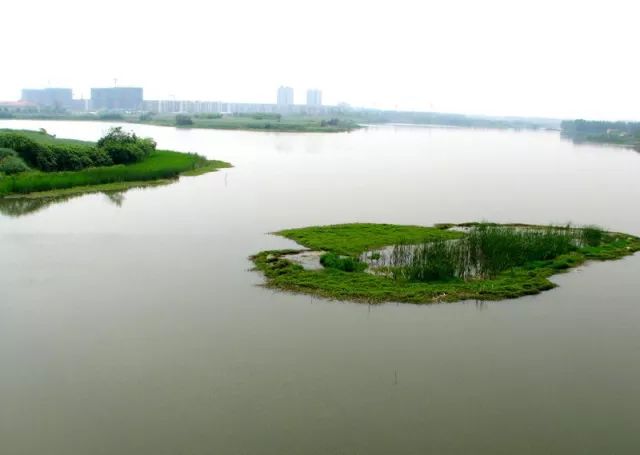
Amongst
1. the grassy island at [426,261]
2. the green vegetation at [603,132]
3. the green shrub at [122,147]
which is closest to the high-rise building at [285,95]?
the green vegetation at [603,132]

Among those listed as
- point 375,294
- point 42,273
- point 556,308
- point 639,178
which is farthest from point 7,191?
point 639,178

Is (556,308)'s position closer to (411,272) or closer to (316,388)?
(411,272)

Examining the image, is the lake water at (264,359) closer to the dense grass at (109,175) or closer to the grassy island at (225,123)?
the dense grass at (109,175)

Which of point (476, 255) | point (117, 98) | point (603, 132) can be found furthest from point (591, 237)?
point (117, 98)

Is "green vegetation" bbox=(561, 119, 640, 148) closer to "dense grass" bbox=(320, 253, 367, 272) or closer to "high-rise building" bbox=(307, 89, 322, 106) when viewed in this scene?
"dense grass" bbox=(320, 253, 367, 272)

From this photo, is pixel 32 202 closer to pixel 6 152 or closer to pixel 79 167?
pixel 6 152
